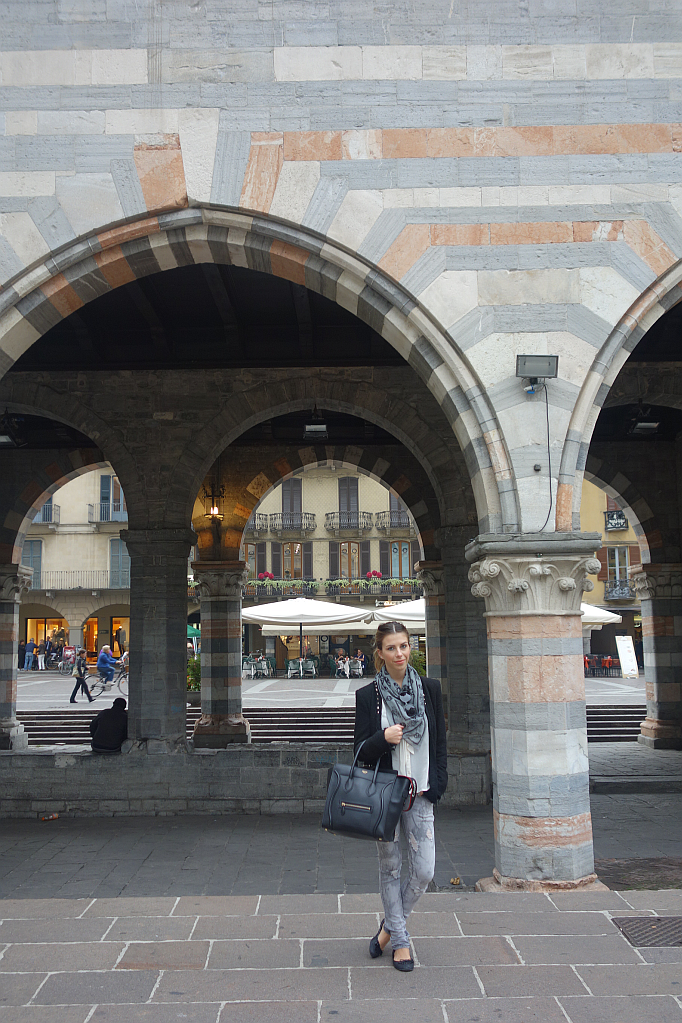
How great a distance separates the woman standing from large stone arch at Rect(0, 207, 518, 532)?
2.02m

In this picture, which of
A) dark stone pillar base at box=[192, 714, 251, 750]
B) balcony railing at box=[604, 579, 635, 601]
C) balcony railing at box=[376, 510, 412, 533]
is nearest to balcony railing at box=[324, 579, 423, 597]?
balcony railing at box=[376, 510, 412, 533]

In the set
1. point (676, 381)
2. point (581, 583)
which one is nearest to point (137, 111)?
point (581, 583)

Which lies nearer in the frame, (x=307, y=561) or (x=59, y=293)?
(x=59, y=293)

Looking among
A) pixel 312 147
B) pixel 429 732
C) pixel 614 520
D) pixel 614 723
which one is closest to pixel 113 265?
pixel 312 147

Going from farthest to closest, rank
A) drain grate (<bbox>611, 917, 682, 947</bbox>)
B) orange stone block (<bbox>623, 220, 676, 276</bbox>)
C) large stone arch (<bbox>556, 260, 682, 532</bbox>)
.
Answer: orange stone block (<bbox>623, 220, 676, 276</bbox>) → large stone arch (<bbox>556, 260, 682, 532</bbox>) → drain grate (<bbox>611, 917, 682, 947</bbox>)

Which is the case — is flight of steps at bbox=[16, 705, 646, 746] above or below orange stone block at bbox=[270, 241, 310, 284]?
below

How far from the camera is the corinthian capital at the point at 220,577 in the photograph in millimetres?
13023

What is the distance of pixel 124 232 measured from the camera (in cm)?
559

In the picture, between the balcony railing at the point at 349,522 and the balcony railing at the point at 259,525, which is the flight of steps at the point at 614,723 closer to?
the balcony railing at the point at 349,522

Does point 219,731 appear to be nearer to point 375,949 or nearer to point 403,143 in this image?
point 375,949

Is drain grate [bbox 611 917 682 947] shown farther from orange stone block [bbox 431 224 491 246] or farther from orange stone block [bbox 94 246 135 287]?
orange stone block [bbox 94 246 135 287]

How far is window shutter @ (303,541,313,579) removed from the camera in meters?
34.2

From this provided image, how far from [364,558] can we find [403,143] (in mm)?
29321

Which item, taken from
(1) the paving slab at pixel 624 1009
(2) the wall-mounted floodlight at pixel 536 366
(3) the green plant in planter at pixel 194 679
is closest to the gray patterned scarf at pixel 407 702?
(1) the paving slab at pixel 624 1009
